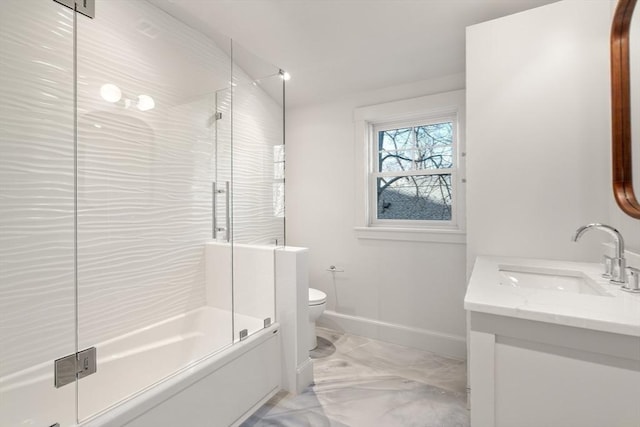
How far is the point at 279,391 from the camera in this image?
1.93 metres

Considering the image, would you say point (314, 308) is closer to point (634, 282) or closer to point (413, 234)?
point (413, 234)

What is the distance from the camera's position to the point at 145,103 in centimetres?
201

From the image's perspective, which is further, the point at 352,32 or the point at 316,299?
the point at 316,299

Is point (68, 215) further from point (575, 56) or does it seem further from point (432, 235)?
point (575, 56)

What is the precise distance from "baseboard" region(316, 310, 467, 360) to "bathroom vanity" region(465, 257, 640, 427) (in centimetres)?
148

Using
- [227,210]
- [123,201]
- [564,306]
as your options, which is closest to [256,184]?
[227,210]

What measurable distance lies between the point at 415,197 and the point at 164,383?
2.20 metres

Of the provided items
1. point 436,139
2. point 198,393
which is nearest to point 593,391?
point 198,393

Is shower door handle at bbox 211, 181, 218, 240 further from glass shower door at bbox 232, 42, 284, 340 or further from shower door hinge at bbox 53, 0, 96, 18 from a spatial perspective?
shower door hinge at bbox 53, 0, 96, 18

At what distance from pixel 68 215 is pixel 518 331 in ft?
6.71

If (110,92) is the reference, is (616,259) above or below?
below

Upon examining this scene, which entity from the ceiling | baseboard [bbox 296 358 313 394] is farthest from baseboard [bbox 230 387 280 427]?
the ceiling

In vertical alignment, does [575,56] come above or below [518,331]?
above

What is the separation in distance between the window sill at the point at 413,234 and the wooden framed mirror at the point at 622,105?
3.38ft
